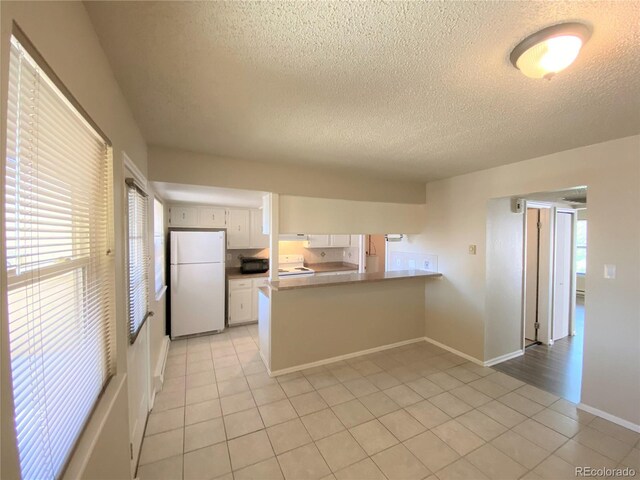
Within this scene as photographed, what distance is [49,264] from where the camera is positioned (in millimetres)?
832

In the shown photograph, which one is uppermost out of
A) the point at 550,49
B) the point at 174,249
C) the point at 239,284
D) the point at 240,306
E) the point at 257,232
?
the point at 550,49

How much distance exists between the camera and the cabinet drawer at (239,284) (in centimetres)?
445

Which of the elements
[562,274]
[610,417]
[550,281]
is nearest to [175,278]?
[610,417]

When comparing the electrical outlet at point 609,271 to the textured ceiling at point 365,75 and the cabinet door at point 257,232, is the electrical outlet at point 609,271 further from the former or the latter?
the cabinet door at point 257,232

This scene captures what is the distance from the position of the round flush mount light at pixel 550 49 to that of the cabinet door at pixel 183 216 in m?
4.40

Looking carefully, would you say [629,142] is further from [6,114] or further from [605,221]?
[6,114]

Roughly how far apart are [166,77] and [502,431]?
3376 millimetres

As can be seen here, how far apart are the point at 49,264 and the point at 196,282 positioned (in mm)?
3452

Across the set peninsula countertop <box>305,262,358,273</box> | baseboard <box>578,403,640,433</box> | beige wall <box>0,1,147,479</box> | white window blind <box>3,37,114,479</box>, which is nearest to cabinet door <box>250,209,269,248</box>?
peninsula countertop <box>305,262,358,273</box>

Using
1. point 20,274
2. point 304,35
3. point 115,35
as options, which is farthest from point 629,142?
point 20,274

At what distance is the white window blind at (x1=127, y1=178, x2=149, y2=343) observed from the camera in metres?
1.77

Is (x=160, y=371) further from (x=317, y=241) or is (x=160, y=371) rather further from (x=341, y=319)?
(x=317, y=241)

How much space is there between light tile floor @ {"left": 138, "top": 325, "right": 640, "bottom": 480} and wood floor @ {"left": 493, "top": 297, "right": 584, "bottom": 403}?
205 millimetres

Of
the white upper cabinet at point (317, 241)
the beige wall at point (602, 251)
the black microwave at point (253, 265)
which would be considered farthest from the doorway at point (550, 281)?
the black microwave at point (253, 265)
